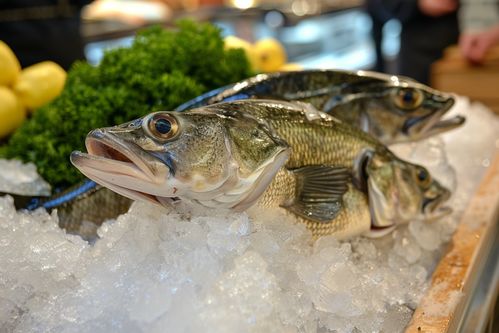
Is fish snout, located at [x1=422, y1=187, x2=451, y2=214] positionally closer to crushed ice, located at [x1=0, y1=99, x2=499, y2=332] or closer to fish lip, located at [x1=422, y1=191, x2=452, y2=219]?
fish lip, located at [x1=422, y1=191, x2=452, y2=219]

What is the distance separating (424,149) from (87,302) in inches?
49.5

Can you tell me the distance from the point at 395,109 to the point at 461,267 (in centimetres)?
49

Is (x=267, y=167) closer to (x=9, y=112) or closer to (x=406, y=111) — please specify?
(x=406, y=111)

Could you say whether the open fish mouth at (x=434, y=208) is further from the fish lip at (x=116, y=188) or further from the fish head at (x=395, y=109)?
the fish lip at (x=116, y=188)

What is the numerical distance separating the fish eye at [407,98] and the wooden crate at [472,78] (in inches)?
62.9

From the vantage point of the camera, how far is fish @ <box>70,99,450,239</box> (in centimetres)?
96

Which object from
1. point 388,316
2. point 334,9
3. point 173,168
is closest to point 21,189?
point 173,168

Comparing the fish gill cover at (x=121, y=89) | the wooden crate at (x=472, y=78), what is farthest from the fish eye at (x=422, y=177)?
the wooden crate at (x=472, y=78)

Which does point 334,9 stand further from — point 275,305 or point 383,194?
point 275,305

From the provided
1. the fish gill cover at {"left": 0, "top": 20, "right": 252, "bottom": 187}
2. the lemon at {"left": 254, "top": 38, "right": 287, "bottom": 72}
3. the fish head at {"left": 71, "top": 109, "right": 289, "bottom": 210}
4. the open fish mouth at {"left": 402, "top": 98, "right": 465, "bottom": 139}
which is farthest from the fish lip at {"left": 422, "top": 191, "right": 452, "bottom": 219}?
the lemon at {"left": 254, "top": 38, "right": 287, "bottom": 72}

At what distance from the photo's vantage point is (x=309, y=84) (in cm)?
155

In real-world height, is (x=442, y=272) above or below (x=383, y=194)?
below

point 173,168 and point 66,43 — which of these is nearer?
point 173,168

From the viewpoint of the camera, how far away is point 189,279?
0.96m
